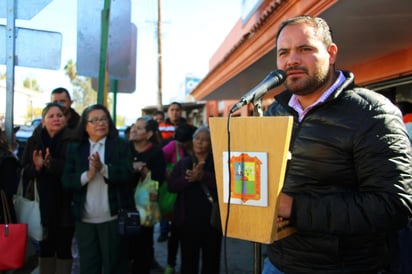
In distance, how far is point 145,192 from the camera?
3.82 meters

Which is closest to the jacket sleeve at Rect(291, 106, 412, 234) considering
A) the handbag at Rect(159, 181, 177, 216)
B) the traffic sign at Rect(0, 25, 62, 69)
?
A: the handbag at Rect(159, 181, 177, 216)

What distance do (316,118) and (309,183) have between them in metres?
0.27

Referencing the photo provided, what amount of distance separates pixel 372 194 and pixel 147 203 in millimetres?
2673

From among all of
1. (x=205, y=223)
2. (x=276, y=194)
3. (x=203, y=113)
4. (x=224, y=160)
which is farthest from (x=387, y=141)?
(x=203, y=113)

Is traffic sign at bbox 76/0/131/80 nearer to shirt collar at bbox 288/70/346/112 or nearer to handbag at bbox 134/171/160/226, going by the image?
handbag at bbox 134/171/160/226

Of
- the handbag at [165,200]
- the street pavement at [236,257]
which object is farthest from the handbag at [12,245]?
the street pavement at [236,257]

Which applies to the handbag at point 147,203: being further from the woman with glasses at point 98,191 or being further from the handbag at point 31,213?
the handbag at point 31,213

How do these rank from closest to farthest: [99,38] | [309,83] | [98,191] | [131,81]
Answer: [309,83] → [98,191] → [99,38] → [131,81]

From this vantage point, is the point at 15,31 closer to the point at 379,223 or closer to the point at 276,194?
the point at 276,194

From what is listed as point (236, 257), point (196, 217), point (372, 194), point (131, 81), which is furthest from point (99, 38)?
point (372, 194)

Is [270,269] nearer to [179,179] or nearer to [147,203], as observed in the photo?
[179,179]

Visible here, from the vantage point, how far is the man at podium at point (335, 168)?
4.60 ft

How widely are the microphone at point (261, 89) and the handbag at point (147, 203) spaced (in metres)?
2.53

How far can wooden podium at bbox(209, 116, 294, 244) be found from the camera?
1.28 meters
